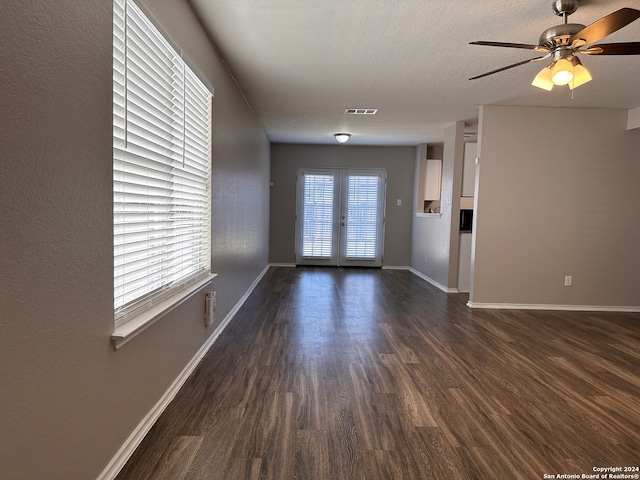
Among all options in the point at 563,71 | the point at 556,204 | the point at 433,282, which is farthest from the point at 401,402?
the point at 433,282

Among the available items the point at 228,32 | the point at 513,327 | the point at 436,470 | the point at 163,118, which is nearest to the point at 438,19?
the point at 228,32

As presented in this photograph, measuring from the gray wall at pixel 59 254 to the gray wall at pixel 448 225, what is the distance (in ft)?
15.7

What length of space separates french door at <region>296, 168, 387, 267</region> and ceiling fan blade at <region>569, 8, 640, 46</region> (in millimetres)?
5817

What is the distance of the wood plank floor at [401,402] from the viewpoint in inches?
73.0

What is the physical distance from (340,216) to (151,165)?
250 inches

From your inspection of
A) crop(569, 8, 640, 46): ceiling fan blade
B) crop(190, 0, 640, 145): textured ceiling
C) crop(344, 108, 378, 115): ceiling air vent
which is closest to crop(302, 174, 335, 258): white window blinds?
crop(190, 0, 640, 145): textured ceiling

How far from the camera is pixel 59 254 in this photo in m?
1.30

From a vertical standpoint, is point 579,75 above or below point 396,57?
below

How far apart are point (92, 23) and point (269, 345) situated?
102 inches

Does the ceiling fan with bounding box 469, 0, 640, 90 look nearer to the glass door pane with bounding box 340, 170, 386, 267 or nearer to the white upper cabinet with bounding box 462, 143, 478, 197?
the white upper cabinet with bounding box 462, 143, 478, 197

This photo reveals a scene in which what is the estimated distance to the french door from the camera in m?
8.19

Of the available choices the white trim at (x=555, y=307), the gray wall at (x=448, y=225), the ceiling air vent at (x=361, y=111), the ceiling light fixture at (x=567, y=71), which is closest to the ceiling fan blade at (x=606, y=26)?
the ceiling light fixture at (x=567, y=71)

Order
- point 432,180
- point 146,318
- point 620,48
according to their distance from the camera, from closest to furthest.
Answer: point 146,318
point 620,48
point 432,180

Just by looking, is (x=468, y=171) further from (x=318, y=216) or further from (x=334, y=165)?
(x=318, y=216)
